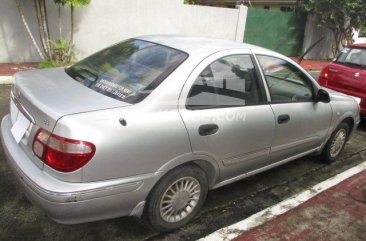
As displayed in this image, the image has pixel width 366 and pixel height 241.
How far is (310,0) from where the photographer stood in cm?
1631

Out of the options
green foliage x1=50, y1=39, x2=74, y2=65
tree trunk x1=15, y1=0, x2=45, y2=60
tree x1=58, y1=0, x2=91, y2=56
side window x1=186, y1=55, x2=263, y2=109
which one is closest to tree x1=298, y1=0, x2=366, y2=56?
tree x1=58, y1=0, x2=91, y2=56

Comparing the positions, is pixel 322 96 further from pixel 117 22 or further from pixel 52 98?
pixel 117 22

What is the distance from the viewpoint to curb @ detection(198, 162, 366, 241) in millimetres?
3348

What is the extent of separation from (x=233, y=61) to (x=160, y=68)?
0.74 metres

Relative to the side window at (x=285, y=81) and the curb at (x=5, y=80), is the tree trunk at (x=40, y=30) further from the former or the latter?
the side window at (x=285, y=81)

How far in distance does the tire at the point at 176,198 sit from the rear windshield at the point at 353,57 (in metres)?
4.97

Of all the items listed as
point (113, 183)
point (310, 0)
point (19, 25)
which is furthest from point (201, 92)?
point (310, 0)

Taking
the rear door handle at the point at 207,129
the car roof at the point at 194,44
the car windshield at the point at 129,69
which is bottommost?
the rear door handle at the point at 207,129

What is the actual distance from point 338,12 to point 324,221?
14.4m

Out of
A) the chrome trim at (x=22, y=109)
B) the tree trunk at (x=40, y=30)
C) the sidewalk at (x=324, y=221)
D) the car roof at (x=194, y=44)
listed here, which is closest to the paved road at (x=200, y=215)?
the sidewalk at (x=324, y=221)

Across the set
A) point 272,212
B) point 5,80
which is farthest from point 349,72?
point 5,80

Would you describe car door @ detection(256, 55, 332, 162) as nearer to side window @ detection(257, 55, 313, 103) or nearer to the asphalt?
side window @ detection(257, 55, 313, 103)

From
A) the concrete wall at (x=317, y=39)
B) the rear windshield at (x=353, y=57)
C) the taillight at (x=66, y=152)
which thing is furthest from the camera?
the concrete wall at (x=317, y=39)

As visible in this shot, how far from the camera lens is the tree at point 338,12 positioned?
15852 millimetres
